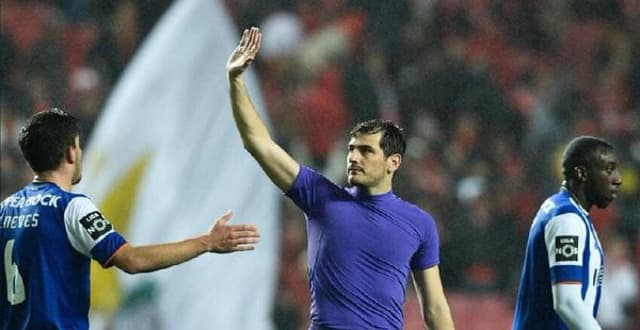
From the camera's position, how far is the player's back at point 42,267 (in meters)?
4.95

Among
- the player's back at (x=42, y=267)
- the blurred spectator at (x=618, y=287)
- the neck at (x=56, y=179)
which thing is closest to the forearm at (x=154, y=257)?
the player's back at (x=42, y=267)

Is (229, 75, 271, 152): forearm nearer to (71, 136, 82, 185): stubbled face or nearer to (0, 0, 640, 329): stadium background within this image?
(71, 136, 82, 185): stubbled face

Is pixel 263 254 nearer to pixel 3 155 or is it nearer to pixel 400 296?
pixel 3 155

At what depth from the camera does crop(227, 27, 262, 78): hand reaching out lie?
5.53 metres

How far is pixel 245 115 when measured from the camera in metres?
5.59

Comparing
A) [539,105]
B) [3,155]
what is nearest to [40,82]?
[3,155]

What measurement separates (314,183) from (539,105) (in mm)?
7052

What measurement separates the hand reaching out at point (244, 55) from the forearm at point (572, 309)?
1.53 meters

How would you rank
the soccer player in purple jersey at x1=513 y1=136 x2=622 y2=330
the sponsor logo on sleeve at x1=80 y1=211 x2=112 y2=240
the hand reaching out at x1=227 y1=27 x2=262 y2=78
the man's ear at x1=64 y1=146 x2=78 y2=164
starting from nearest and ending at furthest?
the sponsor logo on sleeve at x1=80 y1=211 x2=112 y2=240
the man's ear at x1=64 y1=146 x2=78 y2=164
the hand reaching out at x1=227 y1=27 x2=262 y2=78
the soccer player in purple jersey at x1=513 y1=136 x2=622 y2=330

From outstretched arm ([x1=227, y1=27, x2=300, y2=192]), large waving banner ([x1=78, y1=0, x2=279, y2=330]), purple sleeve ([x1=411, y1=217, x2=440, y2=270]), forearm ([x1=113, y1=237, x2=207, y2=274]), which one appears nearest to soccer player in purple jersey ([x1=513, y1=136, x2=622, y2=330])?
purple sleeve ([x1=411, y1=217, x2=440, y2=270])

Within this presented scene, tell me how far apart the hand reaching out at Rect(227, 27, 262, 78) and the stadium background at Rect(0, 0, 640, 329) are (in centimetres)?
499

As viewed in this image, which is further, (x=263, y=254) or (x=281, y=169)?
(x=263, y=254)

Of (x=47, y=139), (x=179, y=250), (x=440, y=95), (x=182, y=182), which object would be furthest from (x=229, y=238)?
(x=440, y=95)

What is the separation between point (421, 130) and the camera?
1198 cm
